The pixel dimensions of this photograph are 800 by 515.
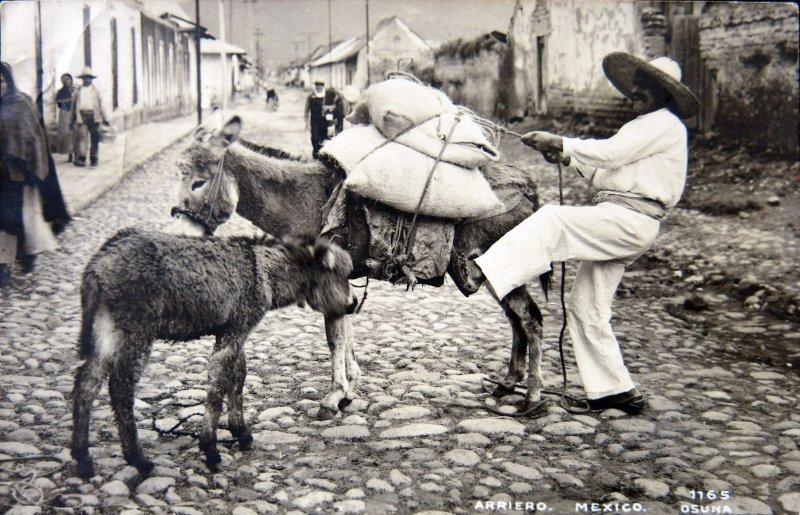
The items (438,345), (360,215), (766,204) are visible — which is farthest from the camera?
(766,204)

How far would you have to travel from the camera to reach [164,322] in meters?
3.20

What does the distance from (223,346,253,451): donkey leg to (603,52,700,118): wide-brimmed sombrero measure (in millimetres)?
2875

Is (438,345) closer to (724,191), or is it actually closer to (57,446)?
(57,446)

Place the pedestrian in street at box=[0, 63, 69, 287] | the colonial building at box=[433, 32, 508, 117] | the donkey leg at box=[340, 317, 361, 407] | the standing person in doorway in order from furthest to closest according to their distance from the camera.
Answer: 1. the colonial building at box=[433, 32, 508, 117]
2. the standing person in doorway
3. the donkey leg at box=[340, 317, 361, 407]
4. the pedestrian in street at box=[0, 63, 69, 287]

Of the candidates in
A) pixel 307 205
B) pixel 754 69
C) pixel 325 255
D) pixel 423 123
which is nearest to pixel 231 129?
pixel 307 205

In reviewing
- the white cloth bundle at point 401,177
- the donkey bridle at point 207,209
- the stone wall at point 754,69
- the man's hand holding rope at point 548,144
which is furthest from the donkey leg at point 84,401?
the stone wall at point 754,69

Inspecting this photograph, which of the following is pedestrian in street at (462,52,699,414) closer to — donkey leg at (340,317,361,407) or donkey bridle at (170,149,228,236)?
donkey leg at (340,317,361,407)

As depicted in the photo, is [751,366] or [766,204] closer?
[751,366]

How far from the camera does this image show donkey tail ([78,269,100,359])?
10.1 ft

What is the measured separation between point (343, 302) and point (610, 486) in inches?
64.3

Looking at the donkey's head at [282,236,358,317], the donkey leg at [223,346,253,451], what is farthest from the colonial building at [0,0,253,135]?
the donkey leg at [223,346,253,451]

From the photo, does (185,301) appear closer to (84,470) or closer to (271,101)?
(84,470)

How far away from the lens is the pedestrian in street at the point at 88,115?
4.92 metres

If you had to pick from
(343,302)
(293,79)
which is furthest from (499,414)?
(293,79)
